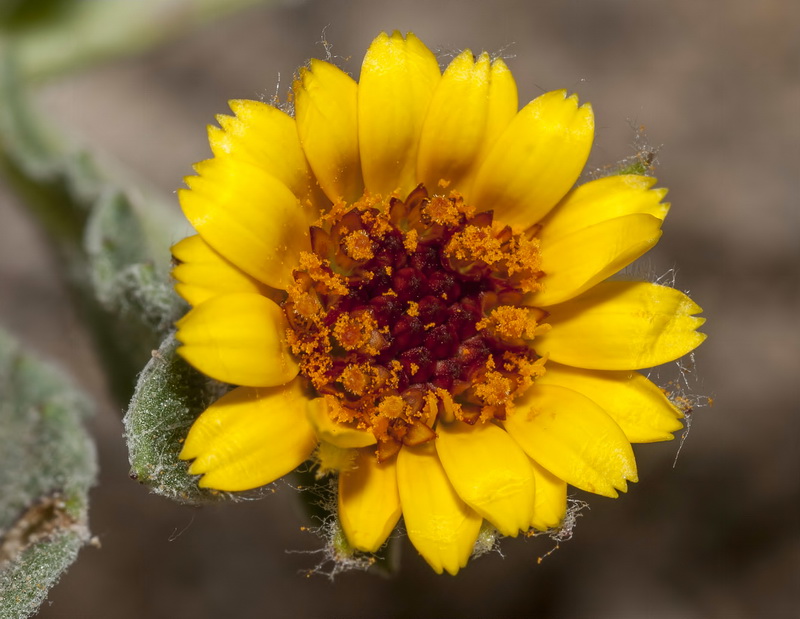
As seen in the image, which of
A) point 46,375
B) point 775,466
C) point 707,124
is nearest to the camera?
point 46,375

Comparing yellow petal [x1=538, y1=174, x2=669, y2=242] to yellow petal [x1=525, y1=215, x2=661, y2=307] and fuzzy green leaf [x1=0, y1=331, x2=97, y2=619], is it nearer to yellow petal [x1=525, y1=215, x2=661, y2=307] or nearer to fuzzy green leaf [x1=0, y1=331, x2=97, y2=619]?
yellow petal [x1=525, y1=215, x2=661, y2=307]

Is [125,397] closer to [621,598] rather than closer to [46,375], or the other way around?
[46,375]

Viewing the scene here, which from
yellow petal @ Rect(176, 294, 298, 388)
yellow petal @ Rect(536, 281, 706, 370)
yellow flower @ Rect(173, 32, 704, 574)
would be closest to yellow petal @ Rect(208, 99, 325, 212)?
yellow flower @ Rect(173, 32, 704, 574)

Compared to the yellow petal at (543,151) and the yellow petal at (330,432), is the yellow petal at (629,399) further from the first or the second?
the yellow petal at (330,432)

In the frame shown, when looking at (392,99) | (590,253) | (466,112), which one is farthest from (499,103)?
(590,253)

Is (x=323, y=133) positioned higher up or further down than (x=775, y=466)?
higher up

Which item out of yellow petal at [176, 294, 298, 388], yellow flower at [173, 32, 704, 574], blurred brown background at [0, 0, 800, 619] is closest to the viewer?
yellow petal at [176, 294, 298, 388]

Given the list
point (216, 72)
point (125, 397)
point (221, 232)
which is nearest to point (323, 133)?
point (221, 232)
